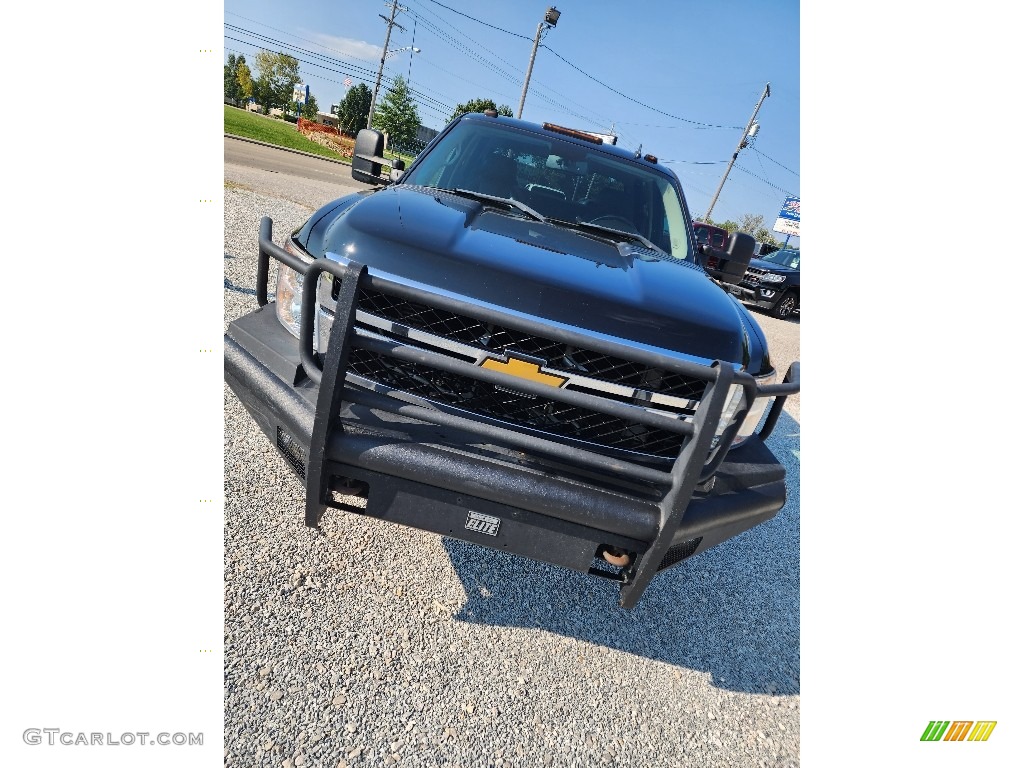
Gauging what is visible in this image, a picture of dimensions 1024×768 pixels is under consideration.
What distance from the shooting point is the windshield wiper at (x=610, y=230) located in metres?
2.78

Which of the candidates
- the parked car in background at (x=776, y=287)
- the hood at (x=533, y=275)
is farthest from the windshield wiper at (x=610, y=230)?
the parked car in background at (x=776, y=287)

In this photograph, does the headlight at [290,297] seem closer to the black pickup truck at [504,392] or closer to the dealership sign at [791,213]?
the black pickup truck at [504,392]

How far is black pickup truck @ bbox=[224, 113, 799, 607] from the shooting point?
176cm

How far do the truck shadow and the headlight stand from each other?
120 centimetres

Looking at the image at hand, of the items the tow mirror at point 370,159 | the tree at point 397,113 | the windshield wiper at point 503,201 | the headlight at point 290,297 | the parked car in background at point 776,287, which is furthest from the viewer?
the tree at point 397,113

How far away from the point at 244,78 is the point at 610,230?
202ft

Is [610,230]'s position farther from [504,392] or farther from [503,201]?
[504,392]

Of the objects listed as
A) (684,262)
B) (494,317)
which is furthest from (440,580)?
(684,262)

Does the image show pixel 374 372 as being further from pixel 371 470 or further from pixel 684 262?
pixel 684 262

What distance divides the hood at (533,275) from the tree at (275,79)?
195 feet

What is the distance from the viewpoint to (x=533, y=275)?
1908 millimetres

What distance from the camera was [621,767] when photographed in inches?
77.2

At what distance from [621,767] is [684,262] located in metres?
2.20

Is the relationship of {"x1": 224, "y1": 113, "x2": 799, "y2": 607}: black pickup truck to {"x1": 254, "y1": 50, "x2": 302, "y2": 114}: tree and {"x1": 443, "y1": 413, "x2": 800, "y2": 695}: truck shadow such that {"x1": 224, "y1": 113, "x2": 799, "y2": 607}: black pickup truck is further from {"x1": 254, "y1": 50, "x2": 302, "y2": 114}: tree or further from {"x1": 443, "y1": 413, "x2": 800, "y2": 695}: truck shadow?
{"x1": 254, "y1": 50, "x2": 302, "y2": 114}: tree
